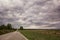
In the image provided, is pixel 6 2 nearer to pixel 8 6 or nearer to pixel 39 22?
pixel 8 6

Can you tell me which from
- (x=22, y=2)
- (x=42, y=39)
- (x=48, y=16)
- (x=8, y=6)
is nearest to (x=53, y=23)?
(x=48, y=16)

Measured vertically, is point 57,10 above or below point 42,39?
above

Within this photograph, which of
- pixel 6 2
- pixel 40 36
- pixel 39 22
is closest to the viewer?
pixel 6 2

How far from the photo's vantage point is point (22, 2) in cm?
761

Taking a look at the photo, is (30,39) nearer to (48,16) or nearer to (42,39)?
(42,39)

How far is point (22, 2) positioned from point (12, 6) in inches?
21.9

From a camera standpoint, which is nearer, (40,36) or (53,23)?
(53,23)

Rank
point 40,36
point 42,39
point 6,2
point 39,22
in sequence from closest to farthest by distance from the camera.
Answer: point 6,2
point 39,22
point 42,39
point 40,36

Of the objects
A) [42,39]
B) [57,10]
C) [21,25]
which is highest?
[57,10]

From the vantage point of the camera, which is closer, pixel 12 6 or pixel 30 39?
pixel 12 6

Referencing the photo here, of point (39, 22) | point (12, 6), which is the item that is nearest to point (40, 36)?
point (39, 22)

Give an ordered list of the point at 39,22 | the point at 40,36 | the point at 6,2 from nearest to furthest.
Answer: the point at 6,2 → the point at 39,22 → the point at 40,36

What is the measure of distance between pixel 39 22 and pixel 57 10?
1156 millimetres

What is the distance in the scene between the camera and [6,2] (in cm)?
748
